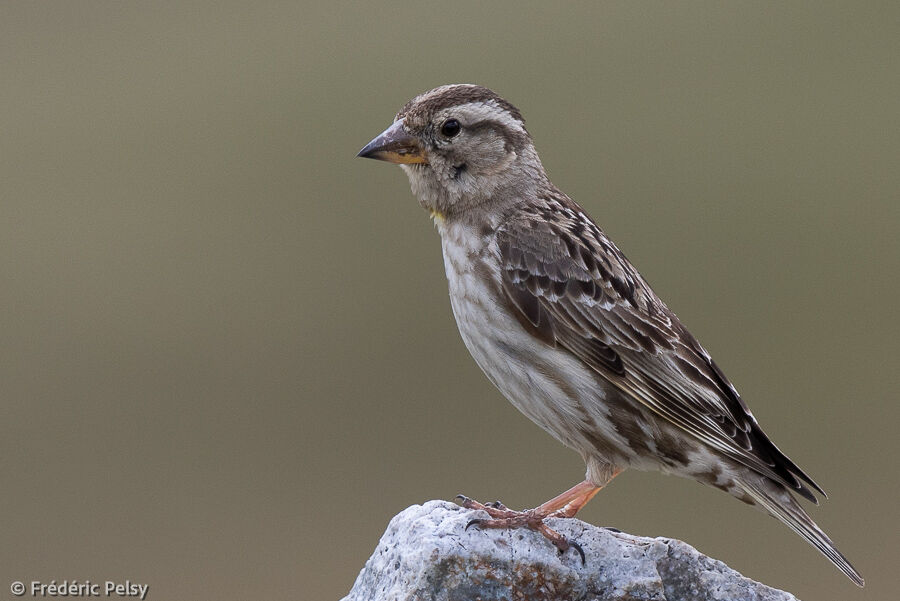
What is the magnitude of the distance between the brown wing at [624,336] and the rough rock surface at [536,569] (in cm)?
76

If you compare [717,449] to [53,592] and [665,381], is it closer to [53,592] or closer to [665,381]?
[665,381]

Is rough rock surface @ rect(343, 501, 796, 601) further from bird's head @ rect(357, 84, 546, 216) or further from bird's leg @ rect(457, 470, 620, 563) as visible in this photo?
bird's head @ rect(357, 84, 546, 216)

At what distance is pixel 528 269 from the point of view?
5781 mm

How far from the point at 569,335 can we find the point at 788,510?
57.6 inches

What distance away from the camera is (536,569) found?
4965mm

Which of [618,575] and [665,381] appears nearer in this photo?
[618,575]

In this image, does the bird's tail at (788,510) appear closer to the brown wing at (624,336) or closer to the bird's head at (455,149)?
the brown wing at (624,336)

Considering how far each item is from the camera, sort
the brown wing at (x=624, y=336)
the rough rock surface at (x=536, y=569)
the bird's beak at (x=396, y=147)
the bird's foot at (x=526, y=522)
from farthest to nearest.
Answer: the bird's beak at (x=396, y=147) → the brown wing at (x=624, y=336) → the bird's foot at (x=526, y=522) → the rough rock surface at (x=536, y=569)

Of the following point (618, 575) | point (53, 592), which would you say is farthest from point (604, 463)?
point (53, 592)

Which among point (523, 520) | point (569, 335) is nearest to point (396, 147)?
point (569, 335)

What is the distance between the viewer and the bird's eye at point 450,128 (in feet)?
19.6

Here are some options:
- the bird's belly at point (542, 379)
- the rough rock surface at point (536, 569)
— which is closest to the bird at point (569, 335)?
the bird's belly at point (542, 379)

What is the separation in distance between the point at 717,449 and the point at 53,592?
4.67 metres

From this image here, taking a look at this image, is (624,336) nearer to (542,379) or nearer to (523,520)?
(542,379)
